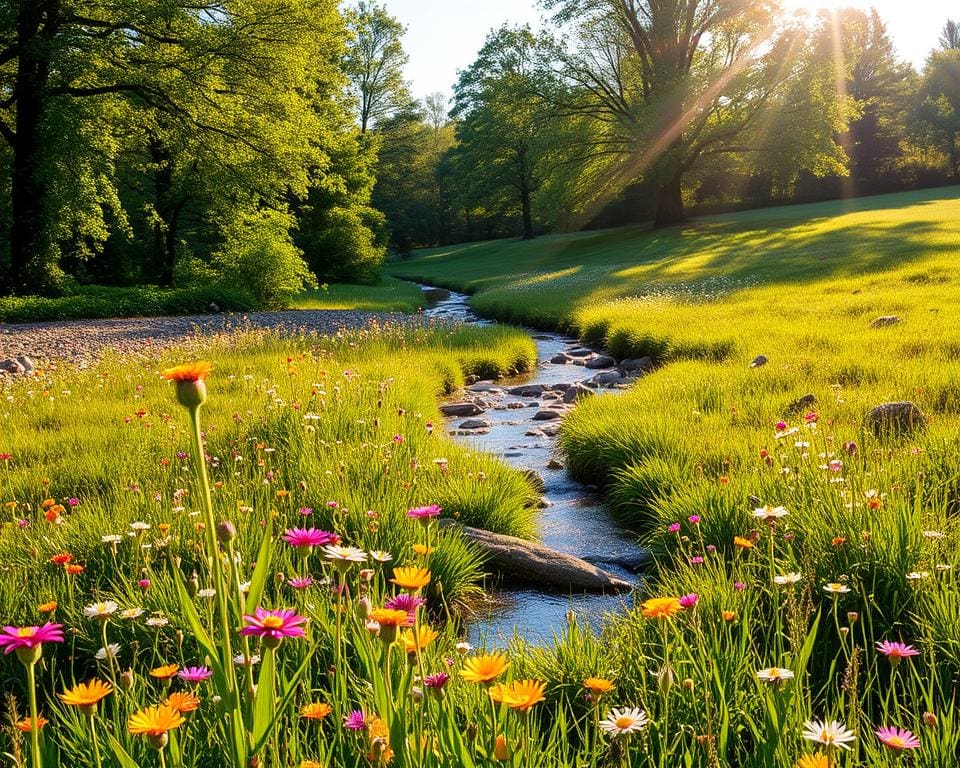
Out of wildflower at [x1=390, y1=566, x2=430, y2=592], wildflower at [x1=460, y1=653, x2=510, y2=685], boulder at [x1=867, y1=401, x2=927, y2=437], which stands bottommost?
boulder at [x1=867, y1=401, x2=927, y2=437]

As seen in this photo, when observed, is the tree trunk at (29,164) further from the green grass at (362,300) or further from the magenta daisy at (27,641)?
the magenta daisy at (27,641)

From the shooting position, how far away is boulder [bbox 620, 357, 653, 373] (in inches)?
422

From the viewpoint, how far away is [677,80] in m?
30.5

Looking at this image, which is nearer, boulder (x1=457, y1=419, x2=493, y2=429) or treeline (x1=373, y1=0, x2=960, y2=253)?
boulder (x1=457, y1=419, x2=493, y2=429)

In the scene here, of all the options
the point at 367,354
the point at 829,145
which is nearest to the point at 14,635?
the point at 367,354

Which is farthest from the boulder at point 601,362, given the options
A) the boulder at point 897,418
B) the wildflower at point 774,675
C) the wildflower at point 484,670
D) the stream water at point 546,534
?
the wildflower at point 484,670

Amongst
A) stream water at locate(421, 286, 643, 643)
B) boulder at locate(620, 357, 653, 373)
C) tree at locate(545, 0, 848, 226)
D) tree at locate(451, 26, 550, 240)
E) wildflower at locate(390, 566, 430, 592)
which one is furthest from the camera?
tree at locate(451, 26, 550, 240)

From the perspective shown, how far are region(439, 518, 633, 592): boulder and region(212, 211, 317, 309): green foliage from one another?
58.1 feet

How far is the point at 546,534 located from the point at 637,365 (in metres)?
6.37

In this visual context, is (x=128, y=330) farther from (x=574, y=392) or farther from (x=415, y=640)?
(x=415, y=640)

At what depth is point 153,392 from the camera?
7.75 metres

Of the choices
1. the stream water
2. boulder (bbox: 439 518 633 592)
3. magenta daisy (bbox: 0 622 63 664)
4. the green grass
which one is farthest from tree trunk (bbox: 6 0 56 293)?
magenta daisy (bbox: 0 622 63 664)

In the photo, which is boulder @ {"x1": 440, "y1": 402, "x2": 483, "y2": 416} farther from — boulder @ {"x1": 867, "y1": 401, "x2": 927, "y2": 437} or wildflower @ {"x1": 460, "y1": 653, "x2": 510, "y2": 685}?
wildflower @ {"x1": 460, "y1": 653, "x2": 510, "y2": 685}

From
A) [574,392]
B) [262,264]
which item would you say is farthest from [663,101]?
[574,392]
